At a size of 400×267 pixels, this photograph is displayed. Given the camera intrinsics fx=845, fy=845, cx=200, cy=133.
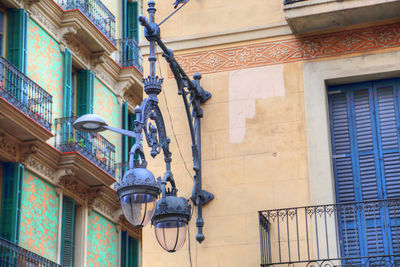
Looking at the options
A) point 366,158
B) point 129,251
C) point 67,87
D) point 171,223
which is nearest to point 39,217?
point 67,87

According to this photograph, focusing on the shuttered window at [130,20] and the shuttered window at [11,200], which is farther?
the shuttered window at [130,20]

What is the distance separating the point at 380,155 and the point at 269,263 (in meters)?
2.02

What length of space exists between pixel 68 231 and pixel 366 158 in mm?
10868

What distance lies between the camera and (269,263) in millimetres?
10133

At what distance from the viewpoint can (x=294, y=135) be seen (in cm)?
1091

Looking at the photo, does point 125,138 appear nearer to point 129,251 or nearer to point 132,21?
point 129,251

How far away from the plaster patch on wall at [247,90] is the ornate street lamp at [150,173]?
40 centimetres

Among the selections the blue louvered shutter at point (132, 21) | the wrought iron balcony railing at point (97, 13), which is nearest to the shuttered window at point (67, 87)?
the wrought iron balcony railing at point (97, 13)

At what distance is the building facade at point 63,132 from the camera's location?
58.8 ft

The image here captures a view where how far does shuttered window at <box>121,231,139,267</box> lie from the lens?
22844 mm

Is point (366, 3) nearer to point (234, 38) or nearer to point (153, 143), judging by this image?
point (234, 38)

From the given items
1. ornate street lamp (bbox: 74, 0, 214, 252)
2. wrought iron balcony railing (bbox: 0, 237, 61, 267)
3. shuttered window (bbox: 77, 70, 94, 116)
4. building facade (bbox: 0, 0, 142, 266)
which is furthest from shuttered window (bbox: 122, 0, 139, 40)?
ornate street lamp (bbox: 74, 0, 214, 252)

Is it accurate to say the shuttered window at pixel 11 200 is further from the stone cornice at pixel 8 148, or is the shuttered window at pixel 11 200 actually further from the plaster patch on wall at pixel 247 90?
the plaster patch on wall at pixel 247 90

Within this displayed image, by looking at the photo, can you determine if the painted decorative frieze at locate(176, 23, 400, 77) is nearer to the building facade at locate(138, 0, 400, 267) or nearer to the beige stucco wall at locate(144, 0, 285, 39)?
the building facade at locate(138, 0, 400, 267)
